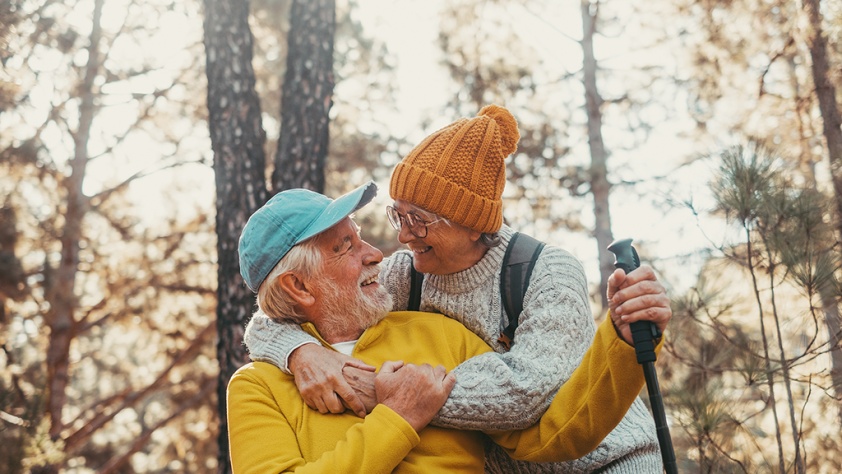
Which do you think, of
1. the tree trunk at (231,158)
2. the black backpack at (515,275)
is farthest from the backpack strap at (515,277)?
the tree trunk at (231,158)

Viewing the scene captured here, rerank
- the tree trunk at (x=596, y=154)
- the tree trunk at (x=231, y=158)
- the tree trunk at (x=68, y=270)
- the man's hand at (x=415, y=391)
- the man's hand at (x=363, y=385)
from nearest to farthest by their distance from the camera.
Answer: the man's hand at (x=415, y=391), the man's hand at (x=363, y=385), the tree trunk at (x=231, y=158), the tree trunk at (x=68, y=270), the tree trunk at (x=596, y=154)

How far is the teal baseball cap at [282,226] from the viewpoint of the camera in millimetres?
2488

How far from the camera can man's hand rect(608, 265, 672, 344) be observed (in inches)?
72.3

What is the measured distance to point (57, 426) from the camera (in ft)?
31.5

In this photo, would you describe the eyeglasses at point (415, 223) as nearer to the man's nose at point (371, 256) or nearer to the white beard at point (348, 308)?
the man's nose at point (371, 256)

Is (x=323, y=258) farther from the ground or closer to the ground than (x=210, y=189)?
closer to the ground

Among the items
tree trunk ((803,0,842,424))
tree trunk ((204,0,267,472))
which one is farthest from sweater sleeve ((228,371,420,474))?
tree trunk ((803,0,842,424))

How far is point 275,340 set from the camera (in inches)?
96.2

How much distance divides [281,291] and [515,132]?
3.19ft

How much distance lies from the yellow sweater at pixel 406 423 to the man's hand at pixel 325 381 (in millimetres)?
57

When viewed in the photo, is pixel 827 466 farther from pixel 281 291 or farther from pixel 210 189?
pixel 210 189

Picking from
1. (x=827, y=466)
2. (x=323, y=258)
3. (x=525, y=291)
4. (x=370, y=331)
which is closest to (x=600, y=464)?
(x=525, y=291)

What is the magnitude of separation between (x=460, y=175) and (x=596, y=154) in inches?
345

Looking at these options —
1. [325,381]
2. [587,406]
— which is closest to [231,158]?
[325,381]
